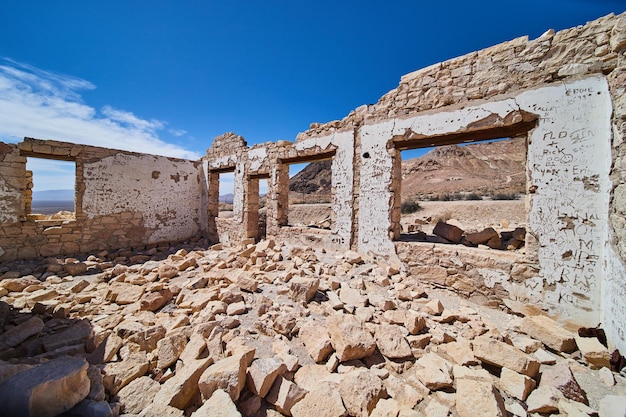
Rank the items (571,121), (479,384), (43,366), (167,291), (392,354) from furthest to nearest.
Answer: (167,291), (571,121), (392,354), (479,384), (43,366)

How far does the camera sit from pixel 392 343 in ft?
8.29

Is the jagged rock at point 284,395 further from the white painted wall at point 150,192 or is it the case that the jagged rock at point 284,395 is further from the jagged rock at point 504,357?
the white painted wall at point 150,192

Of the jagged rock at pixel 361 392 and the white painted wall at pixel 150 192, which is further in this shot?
the white painted wall at pixel 150 192

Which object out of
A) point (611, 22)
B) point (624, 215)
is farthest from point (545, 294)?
point (611, 22)

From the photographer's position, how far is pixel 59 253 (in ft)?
21.6

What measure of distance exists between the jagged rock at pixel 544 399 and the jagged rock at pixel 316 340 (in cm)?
163

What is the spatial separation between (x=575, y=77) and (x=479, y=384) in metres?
3.93

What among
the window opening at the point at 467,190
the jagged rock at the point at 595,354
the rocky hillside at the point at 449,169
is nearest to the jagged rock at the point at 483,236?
the window opening at the point at 467,190

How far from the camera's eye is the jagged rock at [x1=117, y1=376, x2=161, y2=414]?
2027mm

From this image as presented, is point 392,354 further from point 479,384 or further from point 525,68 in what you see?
point 525,68

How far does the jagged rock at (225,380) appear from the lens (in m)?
1.94

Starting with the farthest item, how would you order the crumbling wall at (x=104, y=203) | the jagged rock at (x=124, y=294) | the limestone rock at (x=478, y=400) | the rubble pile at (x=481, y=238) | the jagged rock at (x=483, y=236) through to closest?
the crumbling wall at (x=104, y=203)
the jagged rock at (x=483, y=236)
the rubble pile at (x=481, y=238)
the jagged rock at (x=124, y=294)
the limestone rock at (x=478, y=400)

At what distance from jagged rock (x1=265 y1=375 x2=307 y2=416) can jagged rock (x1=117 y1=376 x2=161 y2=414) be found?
990 millimetres

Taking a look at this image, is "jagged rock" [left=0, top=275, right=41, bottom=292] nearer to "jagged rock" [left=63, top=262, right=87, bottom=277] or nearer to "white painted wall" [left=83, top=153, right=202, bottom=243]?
"jagged rock" [left=63, top=262, right=87, bottom=277]
